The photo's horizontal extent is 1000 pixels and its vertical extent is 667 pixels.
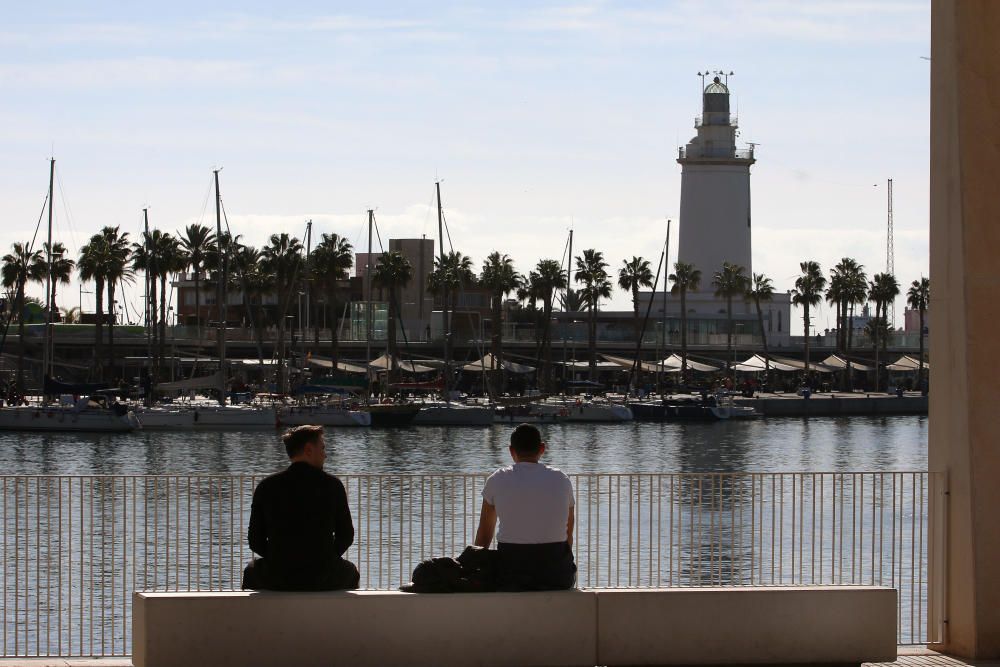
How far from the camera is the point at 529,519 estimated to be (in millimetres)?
9344

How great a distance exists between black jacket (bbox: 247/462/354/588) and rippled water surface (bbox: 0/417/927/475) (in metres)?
42.2

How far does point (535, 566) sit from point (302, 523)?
152 cm

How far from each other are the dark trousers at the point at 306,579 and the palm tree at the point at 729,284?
332 ft

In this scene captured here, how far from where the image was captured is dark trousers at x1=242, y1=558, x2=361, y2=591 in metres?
9.52

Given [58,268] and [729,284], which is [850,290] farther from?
[58,268]

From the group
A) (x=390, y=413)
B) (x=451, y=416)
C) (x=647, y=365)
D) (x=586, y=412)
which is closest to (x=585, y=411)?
(x=586, y=412)

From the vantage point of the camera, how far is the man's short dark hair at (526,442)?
9305mm

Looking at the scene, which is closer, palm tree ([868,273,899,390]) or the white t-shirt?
the white t-shirt

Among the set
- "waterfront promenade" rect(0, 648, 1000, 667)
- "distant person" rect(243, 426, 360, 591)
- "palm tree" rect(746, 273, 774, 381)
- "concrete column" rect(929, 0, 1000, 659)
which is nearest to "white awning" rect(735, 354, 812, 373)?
"palm tree" rect(746, 273, 774, 381)

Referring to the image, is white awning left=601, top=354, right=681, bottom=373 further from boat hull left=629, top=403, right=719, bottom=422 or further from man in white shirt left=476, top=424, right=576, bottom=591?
man in white shirt left=476, top=424, right=576, bottom=591

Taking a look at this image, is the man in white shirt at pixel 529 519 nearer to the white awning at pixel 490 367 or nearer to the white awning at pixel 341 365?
the white awning at pixel 490 367

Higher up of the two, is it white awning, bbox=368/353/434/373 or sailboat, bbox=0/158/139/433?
white awning, bbox=368/353/434/373

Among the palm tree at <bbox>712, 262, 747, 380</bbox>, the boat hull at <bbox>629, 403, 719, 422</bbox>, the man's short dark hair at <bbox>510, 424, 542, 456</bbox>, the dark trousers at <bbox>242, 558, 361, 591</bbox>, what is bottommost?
the boat hull at <bbox>629, 403, 719, 422</bbox>

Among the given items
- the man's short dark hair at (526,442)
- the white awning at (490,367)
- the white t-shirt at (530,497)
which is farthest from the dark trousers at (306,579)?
the white awning at (490,367)
